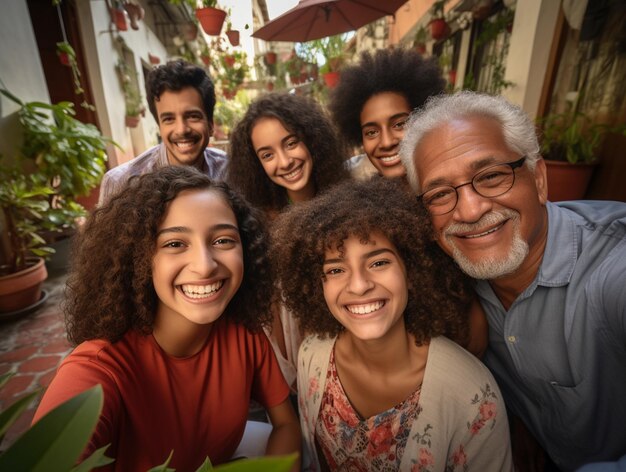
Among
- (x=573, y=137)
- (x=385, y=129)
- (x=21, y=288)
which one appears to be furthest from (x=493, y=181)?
(x=21, y=288)

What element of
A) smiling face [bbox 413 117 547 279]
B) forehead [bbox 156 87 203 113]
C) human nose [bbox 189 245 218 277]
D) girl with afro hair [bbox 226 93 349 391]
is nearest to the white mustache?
smiling face [bbox 413 117 547 279]

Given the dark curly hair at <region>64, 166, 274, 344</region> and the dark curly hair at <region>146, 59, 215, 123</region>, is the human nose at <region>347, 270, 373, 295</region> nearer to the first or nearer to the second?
the dark curly hair at <region>64, 166, 274, 344</region>

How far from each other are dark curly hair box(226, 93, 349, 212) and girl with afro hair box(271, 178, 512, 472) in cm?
112

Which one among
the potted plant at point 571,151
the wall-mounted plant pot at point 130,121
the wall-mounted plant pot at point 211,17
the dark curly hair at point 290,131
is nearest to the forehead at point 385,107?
the dark curly hair at point 290,131

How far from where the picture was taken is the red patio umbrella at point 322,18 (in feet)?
12.5

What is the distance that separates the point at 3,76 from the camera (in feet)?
12.8

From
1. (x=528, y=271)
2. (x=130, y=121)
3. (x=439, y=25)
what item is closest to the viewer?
(x=528, y=271)

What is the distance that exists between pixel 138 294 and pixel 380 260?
1.00 m

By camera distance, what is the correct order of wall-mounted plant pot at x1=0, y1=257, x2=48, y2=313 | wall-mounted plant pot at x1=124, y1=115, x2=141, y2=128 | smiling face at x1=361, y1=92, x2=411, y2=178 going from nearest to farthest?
smiling face at x1=361, y1=92, x2=411, y2=178 < wall-mounted plant pot at x1=0, y1=257, x2=48, y2=313 < wall-mounted plant pot at x1=124, y1=115, x2=141, y2=128

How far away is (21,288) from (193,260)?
3.73m

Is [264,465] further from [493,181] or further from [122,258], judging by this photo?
[493,181]

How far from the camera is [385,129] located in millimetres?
2422

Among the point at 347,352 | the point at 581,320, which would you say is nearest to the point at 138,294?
the point at 347,352

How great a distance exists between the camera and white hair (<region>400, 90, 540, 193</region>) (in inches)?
55.7
